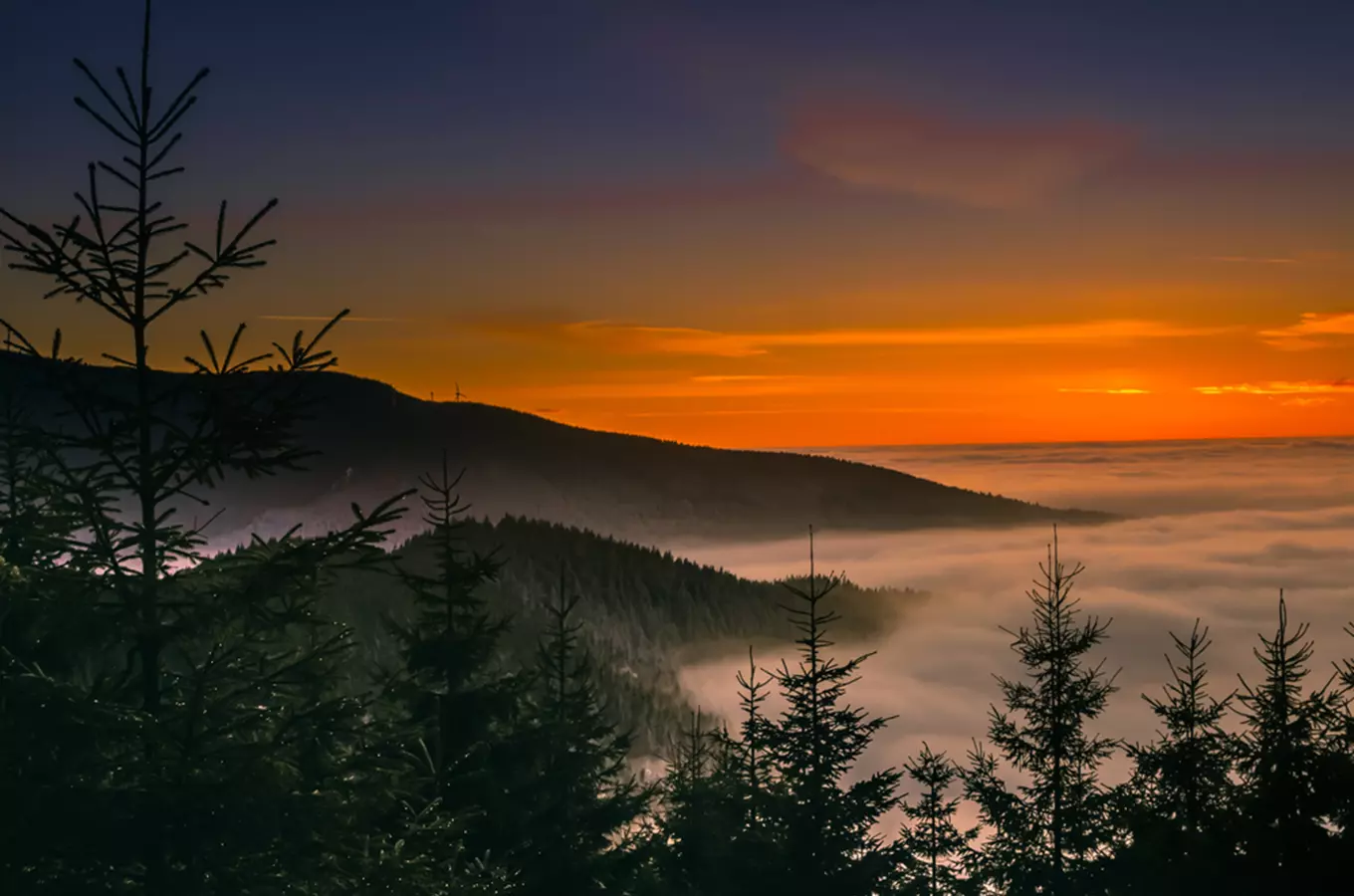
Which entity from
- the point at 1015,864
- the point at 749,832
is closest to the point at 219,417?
the point at 749,832

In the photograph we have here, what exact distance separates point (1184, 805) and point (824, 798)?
238 inches

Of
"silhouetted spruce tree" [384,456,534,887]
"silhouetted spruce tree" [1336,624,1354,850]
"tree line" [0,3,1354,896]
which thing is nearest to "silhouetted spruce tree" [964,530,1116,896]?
"tree line" [0,3,1354,896]

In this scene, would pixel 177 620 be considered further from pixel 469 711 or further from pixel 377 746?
pixel 469 711

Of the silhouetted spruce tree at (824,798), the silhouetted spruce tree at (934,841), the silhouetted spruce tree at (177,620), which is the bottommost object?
the silhouetted spruce tree at (934,841)

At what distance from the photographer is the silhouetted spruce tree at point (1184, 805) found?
1650 cm

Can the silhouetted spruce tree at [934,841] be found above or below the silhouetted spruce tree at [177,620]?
below

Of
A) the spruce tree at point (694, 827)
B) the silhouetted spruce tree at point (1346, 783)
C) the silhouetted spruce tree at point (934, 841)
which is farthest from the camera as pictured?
the spruce tree at point (694, 827)

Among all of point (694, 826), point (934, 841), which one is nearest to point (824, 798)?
point (694, 826)

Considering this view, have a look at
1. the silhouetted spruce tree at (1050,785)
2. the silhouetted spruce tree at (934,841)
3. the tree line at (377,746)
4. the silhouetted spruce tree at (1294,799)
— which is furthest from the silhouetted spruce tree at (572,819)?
the silhouetted spruce tree at (1294,799)

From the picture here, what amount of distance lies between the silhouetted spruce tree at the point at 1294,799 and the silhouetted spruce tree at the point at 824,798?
535 centimetres

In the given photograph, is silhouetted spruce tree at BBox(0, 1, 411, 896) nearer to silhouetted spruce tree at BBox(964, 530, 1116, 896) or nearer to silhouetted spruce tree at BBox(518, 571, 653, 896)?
silhouetted spruce tree at BBox(518, 571, 653, 896)

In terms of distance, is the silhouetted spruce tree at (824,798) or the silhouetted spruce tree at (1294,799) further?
the silhouetted spruce tree at (824,798)

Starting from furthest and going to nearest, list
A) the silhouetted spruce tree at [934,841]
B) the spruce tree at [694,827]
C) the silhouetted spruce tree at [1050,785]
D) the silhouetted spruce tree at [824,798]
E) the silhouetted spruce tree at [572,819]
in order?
1. the spruce tree at [694,827]
2. the silhouetted spruce tree at [1050,785]
3. the silhouetted spruce tree at [934,841]
4. the silhouetted spruce tree at [572,819]
5. the silhouetted spruce tree at [824,798]

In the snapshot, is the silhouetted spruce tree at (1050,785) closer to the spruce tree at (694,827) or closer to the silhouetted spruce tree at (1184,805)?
the silhouetted spruce tree at (1184,805)
